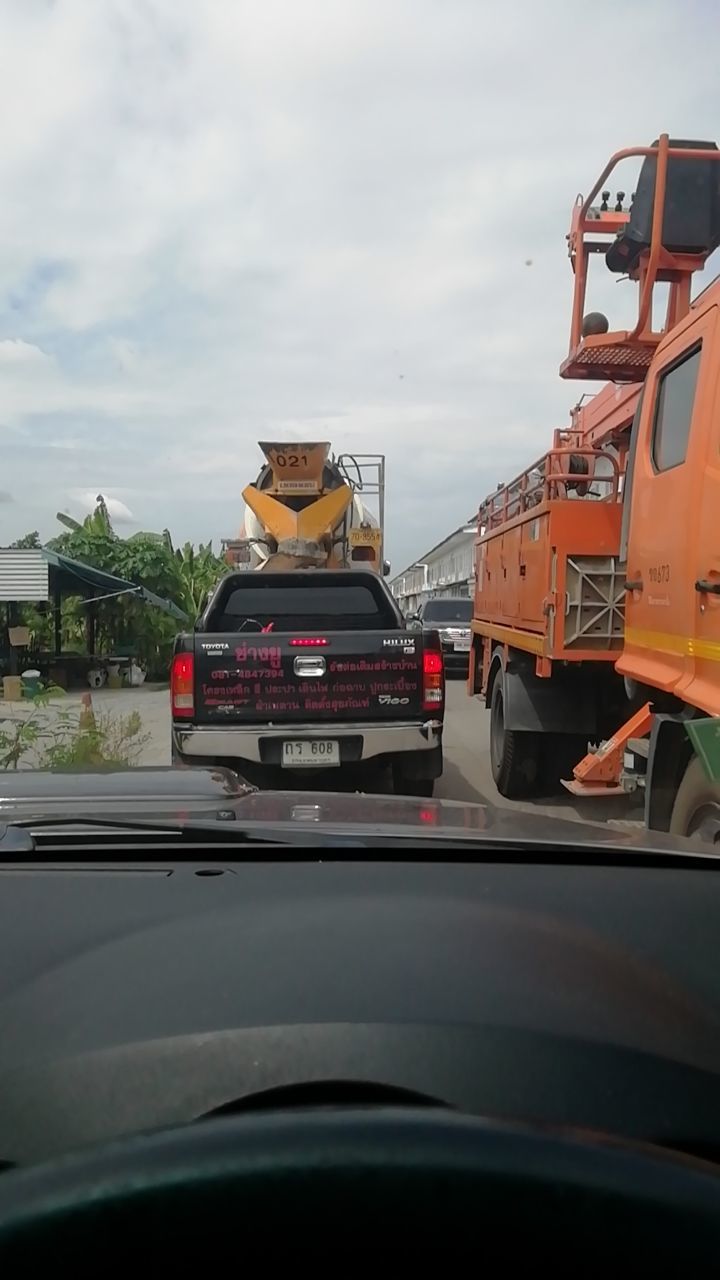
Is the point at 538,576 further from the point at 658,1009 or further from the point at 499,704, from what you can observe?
the point at 658,1009

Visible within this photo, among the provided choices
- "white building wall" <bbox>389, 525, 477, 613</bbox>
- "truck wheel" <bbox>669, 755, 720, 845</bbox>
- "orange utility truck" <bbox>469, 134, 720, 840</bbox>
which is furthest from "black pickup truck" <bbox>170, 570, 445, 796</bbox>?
"white building wall" <bbox>389, 525, 477, 613</bbox>

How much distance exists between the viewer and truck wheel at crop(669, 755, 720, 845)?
393cm

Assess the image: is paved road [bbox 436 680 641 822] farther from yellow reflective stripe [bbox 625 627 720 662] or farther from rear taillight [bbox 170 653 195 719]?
rear taillight [bbox 170 653 195 719]

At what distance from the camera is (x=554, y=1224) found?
3.31 ft

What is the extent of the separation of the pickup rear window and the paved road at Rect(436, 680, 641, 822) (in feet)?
5.16

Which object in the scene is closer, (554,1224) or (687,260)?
(554,1224)

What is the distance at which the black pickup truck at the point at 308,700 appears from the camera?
6.59 metres

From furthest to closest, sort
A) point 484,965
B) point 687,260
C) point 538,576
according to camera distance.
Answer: point 538,576 < point 687,260 < point 484,965

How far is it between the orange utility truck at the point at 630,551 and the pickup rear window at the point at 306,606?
1.21 metres

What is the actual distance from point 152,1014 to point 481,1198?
29.7 inches

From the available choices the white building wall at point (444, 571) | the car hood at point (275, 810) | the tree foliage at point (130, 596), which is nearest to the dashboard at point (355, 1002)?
the car hood at point (275, 810)

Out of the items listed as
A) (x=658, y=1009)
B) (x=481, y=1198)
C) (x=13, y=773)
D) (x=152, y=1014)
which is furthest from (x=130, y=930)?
(x=13, y=773)

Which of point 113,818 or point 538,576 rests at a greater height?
point 538,576

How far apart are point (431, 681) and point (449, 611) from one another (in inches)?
655
